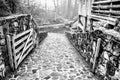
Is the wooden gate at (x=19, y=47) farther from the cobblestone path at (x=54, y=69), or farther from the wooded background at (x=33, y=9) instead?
the wooded background at (x=33, y=9)

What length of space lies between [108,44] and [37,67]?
3.19 meters

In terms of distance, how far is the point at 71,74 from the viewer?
4406mm

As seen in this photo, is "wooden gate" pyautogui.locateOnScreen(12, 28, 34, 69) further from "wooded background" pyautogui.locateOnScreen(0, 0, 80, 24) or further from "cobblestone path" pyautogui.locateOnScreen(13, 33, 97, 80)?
"wooded background" pyautogui.locateOnScreen(0, 0, 80, 24)

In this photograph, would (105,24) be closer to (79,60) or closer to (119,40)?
(79,60)

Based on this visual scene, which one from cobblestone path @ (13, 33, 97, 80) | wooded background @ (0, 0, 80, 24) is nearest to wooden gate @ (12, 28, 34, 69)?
cobblestone path @ (13, 33, 97, 80)

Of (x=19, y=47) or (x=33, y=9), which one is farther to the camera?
(x=33, y=9)

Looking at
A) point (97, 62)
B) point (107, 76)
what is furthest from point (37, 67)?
point (107, 76)

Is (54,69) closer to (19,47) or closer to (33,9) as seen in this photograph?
(19,47)

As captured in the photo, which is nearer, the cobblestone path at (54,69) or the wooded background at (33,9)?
the cobblestone path at (54,69)

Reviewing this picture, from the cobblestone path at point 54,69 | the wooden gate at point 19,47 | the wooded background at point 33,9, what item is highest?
the wooded background at point 33,9

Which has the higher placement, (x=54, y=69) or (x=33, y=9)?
(x=33, y=9)

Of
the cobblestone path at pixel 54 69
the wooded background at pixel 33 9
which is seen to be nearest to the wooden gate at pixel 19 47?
the cobblestone path at pixel 54 69

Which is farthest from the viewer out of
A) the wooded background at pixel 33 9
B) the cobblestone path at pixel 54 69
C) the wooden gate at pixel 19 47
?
the wooded background at pixel 33 9

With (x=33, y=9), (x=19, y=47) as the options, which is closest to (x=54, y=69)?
(x=19, y=47)
